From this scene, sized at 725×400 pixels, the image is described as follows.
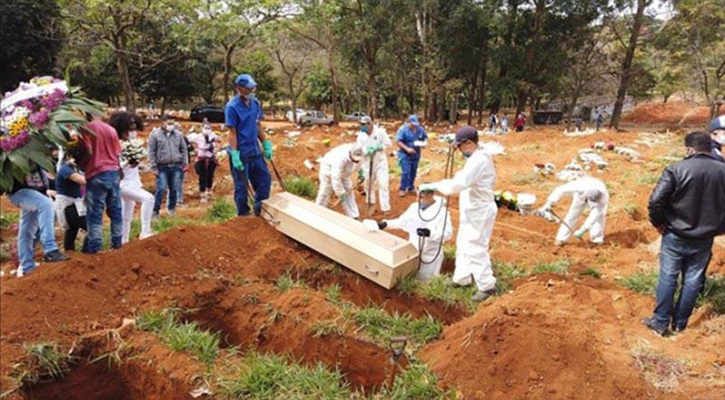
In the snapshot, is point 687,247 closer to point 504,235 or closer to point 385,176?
point 504,235

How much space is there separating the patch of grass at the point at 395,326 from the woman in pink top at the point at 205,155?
5.24 meters

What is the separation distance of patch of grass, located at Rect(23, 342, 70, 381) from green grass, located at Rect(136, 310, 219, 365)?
1.74ft

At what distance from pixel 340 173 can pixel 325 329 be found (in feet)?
9.41

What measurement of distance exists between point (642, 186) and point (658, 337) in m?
7.42

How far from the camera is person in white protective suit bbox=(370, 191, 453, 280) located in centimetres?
500

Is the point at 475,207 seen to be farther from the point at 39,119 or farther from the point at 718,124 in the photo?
the point at 39,119

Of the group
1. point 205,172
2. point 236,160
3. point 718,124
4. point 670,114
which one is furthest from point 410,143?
point 670,114

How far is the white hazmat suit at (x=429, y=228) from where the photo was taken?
501 cm

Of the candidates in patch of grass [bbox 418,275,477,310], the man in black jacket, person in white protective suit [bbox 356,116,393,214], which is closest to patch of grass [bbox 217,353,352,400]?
patch of grass [bbox 418,275,477,310]

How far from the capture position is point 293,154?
13117mm

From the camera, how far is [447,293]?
181 inches

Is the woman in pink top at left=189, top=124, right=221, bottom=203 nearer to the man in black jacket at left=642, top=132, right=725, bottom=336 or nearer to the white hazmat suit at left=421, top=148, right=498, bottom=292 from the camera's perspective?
the white hazmat suit at left=421, top=148, right=498, bottom=292

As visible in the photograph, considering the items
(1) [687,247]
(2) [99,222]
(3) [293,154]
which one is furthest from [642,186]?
(2) [99,222]

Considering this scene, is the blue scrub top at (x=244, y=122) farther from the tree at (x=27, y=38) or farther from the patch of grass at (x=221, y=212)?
the tree at (x=27, y=38)
